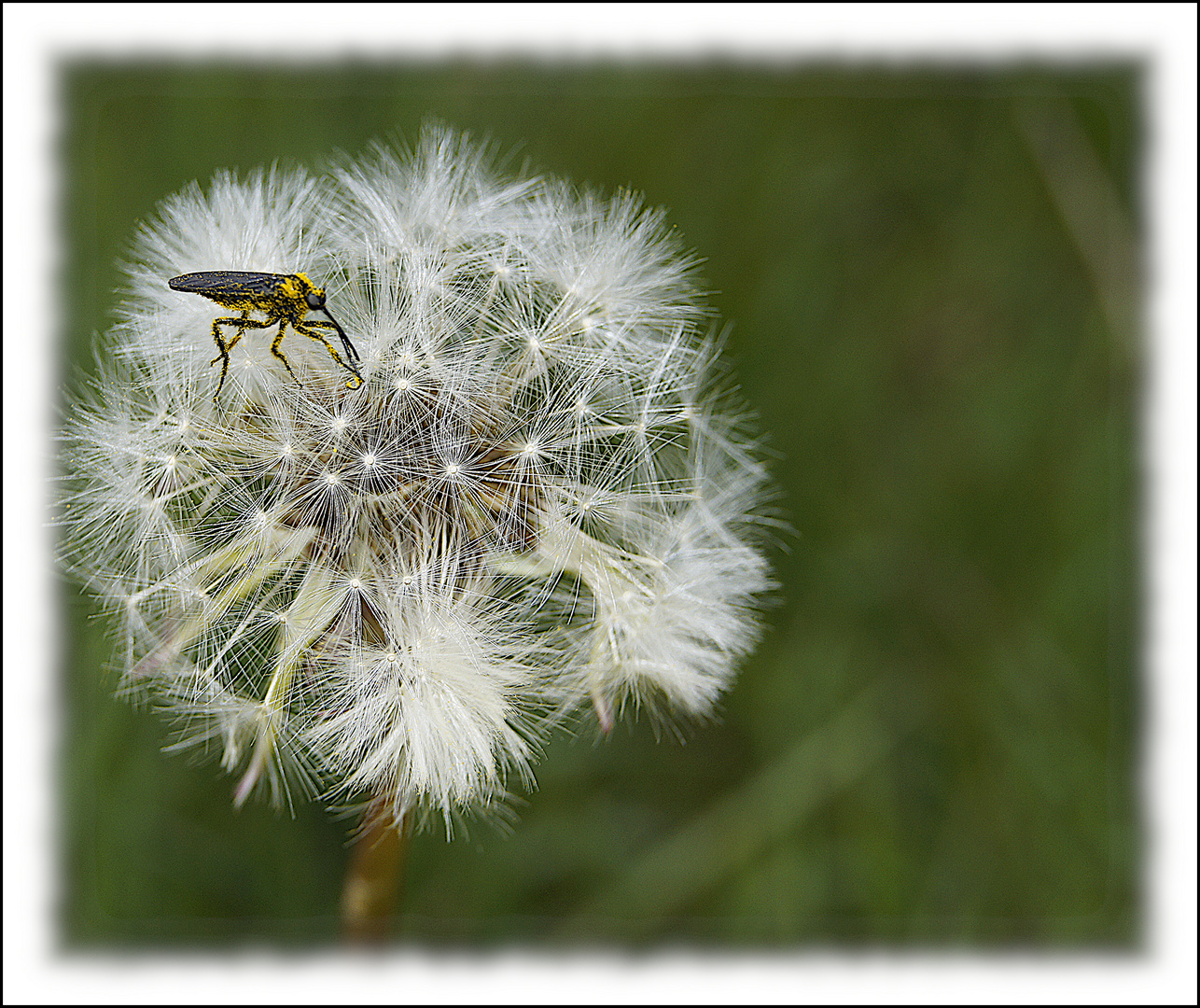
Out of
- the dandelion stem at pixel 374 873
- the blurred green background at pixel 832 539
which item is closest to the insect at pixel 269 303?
the dandelion stem at pixel 374 873

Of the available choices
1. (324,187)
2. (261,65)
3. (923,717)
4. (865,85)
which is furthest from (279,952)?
(865,85)

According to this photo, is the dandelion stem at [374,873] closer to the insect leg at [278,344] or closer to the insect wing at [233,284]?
the insect leg at [278,344]

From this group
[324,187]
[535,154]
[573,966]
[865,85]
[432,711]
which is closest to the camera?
[432,711]

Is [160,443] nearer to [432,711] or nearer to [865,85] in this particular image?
[432,711]

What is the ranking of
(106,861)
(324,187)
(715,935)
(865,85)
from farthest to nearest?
(865,85) < (715,935) < (106,861) < (324,187)

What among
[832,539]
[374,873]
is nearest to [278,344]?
[374,873]
